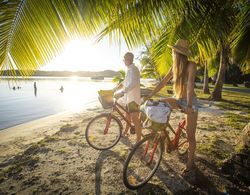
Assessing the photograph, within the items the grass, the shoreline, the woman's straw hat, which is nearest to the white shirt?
the woman's straw hat

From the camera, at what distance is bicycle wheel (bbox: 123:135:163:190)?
3428 millimetres

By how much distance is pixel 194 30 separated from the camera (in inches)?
166

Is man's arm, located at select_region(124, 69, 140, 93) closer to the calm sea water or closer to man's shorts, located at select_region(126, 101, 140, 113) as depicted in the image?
man's shorts, located at select_region(126, 101, 140, 113)

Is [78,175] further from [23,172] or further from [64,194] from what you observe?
[23,172]

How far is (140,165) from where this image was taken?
13.6 ft

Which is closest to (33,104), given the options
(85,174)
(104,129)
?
(104,129)

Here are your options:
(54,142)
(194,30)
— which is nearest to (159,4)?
(194,30)

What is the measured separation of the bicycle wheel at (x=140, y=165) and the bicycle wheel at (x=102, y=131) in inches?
47.2

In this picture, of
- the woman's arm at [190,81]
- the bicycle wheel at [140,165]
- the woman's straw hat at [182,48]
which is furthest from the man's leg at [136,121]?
the woman's straw hat at [182,48]

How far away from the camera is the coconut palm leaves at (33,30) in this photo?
204 cm

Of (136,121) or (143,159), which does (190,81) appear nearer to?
(143,159)

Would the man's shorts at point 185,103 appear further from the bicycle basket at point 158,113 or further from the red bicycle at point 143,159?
the red bicycle at point 143,159

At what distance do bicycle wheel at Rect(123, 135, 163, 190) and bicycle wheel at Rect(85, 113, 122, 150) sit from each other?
1200mm

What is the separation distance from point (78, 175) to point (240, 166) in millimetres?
2942
